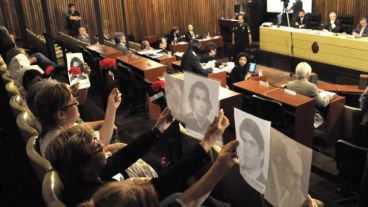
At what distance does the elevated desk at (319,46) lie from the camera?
716 centimetres

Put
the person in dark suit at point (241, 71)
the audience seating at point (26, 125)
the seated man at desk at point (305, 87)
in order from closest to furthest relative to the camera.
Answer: the audience seating at point (26, 125) < the seated man at desk at point (305, 87) < the person in dark suit at point (241, 71)

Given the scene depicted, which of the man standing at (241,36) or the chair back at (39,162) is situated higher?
the chair back at (39,162)

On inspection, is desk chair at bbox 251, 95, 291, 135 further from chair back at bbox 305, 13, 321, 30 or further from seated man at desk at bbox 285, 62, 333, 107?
chair back at bbox 305, 13, 321, 30

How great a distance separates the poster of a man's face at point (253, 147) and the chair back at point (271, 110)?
8.10ft

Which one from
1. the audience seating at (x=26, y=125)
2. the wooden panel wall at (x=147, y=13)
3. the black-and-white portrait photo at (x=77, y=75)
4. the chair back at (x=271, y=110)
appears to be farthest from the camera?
the wooden panel wall at (x=147, y=13)

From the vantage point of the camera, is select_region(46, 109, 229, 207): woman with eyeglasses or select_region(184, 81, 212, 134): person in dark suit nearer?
select_region(46, 109, 229, 207): woman with eyeglasses

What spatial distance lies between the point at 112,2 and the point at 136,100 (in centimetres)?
556

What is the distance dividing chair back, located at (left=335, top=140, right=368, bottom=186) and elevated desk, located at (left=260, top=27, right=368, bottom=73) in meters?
4.54

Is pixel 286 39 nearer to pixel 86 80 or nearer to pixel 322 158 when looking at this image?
pixel 322 158

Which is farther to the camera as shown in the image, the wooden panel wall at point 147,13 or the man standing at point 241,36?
the wooden panel wall at point 147,13

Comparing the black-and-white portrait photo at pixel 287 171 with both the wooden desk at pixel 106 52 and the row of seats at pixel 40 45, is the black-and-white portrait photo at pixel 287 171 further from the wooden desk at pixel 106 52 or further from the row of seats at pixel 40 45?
the row of seats at pixel 40 45

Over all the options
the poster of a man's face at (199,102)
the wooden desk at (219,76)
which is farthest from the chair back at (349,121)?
the poster of a man's face at (199,102)

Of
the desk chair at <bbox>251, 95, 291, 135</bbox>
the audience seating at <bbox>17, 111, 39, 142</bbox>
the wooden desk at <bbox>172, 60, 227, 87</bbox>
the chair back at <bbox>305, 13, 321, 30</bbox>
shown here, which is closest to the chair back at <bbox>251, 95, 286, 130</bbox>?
the desk chair at <bbox>251, 95, 291, 135</bbox>

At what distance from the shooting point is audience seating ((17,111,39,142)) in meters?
2.38
